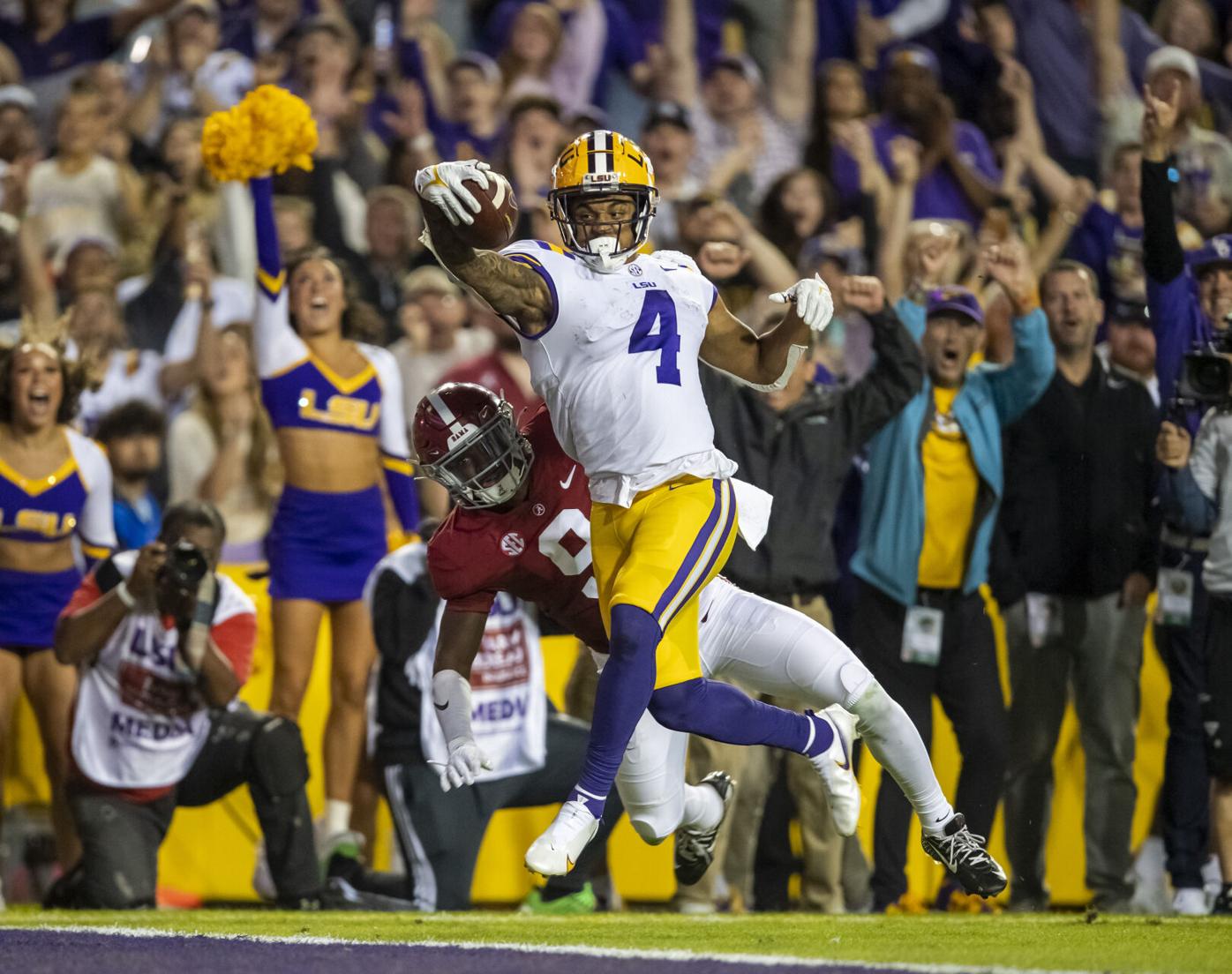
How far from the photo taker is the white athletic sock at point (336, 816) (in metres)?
7.84

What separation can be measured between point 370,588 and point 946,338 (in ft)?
8.53

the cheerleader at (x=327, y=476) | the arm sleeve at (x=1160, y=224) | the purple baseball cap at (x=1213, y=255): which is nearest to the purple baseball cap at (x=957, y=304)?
the arm sleeve at (x=1160, y=224)

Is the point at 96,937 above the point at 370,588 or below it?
below

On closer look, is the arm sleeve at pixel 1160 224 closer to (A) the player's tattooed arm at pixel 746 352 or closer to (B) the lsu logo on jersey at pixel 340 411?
(A) the player's tattooed arm at pixel 746 352

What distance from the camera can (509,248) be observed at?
5.49 metres

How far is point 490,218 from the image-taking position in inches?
200

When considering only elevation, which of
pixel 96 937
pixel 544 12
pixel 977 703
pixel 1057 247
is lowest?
pixel 96 937

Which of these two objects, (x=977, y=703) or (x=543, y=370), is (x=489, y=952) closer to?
(x=543, y=370)

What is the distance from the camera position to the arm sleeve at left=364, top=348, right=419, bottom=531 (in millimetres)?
8508

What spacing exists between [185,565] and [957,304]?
10.9 feet

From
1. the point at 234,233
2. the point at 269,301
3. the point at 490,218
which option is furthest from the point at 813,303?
the point at 234,233

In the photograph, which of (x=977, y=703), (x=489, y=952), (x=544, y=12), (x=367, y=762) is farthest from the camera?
(x=544, y=12)

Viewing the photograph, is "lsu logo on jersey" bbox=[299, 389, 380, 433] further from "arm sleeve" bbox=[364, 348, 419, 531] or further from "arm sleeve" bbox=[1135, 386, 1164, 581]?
"arm sleeve" bbox=[1135, 386, 1164, 581]

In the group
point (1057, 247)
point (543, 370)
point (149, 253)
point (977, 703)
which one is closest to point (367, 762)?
point (977, 703)
